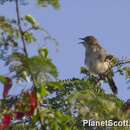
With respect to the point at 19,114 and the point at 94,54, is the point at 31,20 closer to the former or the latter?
the point at 19,114

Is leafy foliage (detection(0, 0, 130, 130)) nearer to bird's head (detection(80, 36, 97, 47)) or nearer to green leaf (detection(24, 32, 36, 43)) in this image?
green leaf (detection(24, 32, 36, 43))

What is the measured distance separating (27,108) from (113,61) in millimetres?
3294

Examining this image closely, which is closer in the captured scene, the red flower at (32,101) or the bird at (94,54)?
the red flower at (32,101)

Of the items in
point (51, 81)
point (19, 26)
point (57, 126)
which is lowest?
point (57, 126)

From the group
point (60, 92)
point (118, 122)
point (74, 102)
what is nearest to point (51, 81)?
point (74, 102)

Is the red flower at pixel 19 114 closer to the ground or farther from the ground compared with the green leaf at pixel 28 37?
closer to the ground

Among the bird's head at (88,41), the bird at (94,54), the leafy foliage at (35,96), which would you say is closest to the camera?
the leafy foliage at (35,96)

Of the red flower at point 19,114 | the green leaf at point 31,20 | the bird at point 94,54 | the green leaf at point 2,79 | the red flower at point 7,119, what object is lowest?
the red flower at point 7,119

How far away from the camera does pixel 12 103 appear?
3.65m

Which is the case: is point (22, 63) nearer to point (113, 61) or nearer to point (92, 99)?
point (92, 99)

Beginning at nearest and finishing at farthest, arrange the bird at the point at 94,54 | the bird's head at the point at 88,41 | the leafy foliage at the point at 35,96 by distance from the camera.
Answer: the leafy foliage at the point at 35,96 < the bird at the point at 94,54 < the bird's head at the point at 88,41

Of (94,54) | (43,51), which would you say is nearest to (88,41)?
(94,54)

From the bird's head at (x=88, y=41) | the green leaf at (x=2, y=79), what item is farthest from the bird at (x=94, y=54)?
the green leaf at (x=2, y=79)

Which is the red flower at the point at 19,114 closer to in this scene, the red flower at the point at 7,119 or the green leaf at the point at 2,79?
the red flower at the point at 7,119
